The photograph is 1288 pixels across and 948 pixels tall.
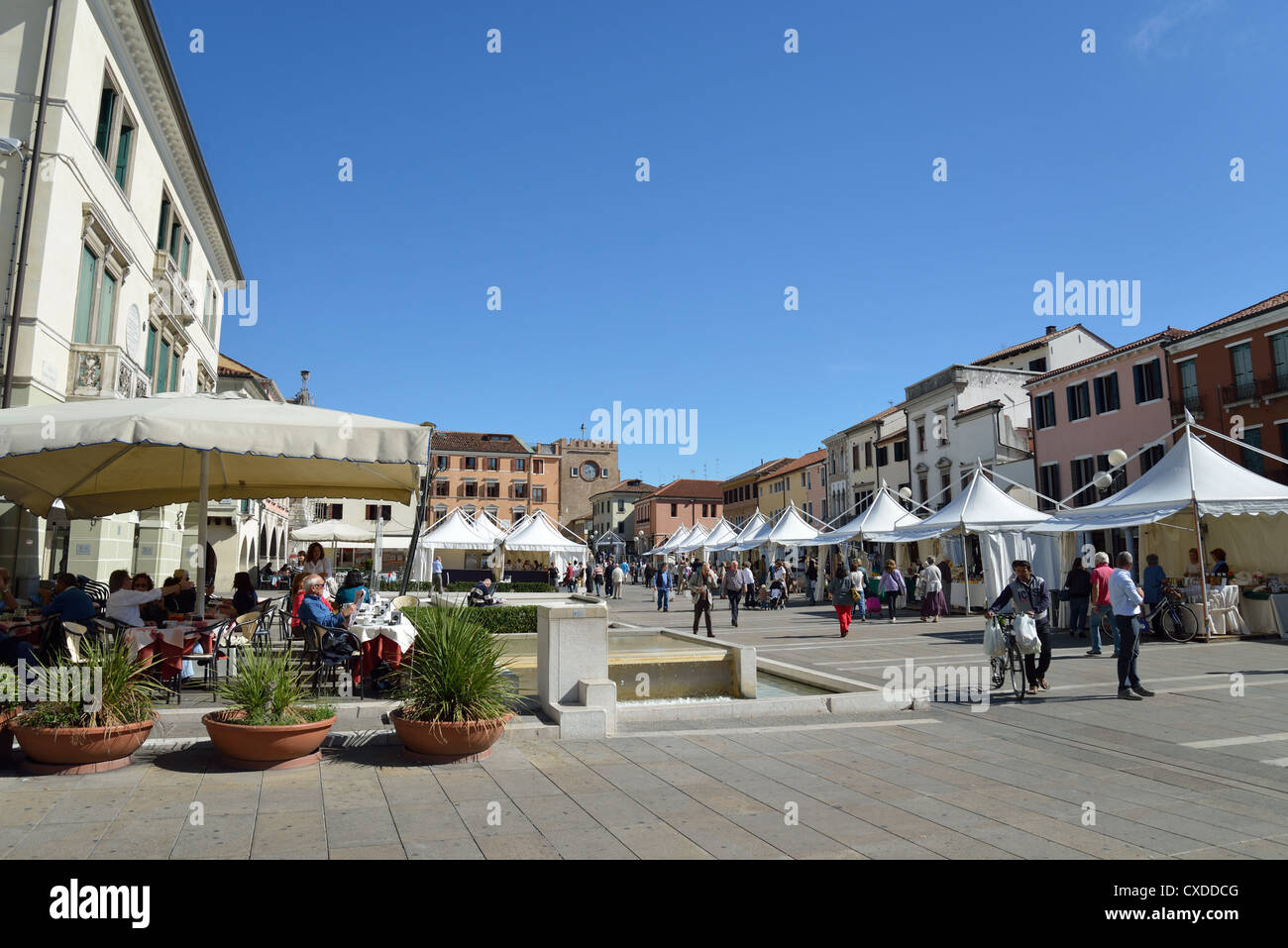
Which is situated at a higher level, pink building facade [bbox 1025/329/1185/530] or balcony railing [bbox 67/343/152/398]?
pink building facade [bbox 1025/329/1185/530]

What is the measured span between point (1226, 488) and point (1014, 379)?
30101mm

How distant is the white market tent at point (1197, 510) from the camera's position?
1752cm

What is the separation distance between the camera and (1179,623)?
17531 mm

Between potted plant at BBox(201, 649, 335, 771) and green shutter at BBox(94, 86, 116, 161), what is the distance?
1681 cm

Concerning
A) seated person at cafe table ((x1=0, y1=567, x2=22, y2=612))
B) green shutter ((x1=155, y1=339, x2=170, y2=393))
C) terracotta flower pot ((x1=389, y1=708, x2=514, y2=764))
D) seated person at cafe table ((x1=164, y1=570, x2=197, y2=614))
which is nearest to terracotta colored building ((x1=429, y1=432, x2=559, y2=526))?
green shutter ((x1=155, y1=339, x2=170, y2=393))

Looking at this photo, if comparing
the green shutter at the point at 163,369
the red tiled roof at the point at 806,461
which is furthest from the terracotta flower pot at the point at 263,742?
the red tiled roof at the point at 806,461

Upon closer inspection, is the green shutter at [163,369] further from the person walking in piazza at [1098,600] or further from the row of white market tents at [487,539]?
the person walking in piazza at [1098,600]

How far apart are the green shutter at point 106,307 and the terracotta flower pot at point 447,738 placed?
16118mm

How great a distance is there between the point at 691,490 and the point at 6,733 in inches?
3688

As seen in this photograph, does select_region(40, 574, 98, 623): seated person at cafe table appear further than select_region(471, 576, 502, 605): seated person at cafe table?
No

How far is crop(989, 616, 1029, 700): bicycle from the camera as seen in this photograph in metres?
10.2

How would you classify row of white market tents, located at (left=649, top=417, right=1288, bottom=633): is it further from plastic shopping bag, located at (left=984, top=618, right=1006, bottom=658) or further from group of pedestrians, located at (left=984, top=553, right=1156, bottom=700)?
plastic shopping bag, located at (left=984, top=618, right=1006, bottom=658)

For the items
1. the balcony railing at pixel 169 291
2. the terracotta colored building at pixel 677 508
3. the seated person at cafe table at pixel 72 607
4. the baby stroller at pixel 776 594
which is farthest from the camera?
the terracotta colored building at pixel 677 508

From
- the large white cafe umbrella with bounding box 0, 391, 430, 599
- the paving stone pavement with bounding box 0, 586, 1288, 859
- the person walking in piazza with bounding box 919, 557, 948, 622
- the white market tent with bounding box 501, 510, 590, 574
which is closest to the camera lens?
the paving stone pavement with bounding box 0, 586, 1288, 859
